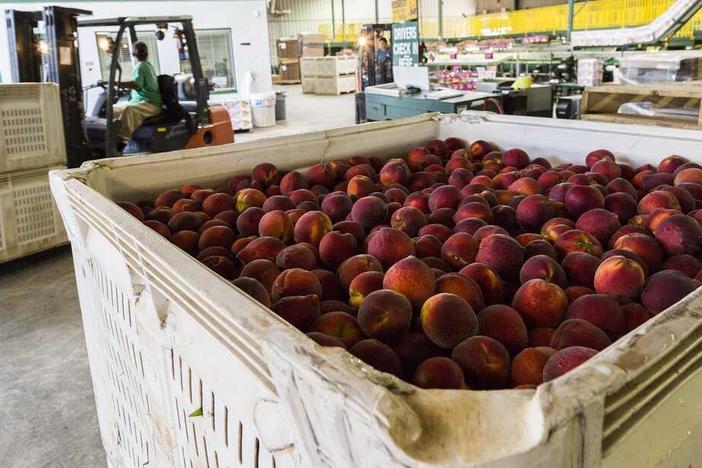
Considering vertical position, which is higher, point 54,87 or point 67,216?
point 54,87

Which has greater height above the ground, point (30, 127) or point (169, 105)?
point (169, 105)

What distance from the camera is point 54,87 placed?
4445mm

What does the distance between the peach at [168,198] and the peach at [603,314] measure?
4.26 feet

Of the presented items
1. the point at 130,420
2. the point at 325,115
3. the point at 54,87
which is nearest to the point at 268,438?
the point at 130,420

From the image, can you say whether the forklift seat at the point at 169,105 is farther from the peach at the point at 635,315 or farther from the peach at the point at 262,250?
the peach at the point at 635,315

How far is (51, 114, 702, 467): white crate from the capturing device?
0.50 metres

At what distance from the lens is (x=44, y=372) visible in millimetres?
3016

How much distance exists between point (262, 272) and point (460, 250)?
45 centimetres

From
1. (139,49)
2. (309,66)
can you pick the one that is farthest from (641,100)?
(309,66)

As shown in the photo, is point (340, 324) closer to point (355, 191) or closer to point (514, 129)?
point (355, 191)

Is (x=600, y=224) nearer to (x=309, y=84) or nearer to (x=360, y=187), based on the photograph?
(x=360, y=187)

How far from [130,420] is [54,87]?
3.75 m

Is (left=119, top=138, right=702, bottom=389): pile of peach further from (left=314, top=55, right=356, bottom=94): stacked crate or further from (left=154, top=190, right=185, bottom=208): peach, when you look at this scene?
(left=314, top=55, right=356, bottom=94): stacked crate

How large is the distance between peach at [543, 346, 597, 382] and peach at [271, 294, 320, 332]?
432 mm
